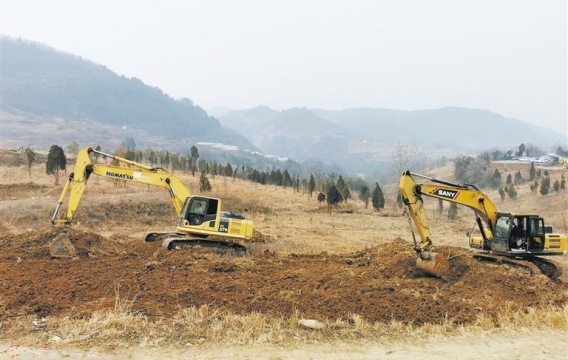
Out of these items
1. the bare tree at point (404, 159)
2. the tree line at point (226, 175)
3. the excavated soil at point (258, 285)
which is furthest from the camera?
the bare tree at point (404, 159)

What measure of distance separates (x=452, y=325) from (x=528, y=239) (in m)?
7.09

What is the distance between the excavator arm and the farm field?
0.46 m

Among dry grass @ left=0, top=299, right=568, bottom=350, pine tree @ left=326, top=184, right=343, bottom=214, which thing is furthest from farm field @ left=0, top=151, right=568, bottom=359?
pine tree @ left=326, top=184, right=343, bottom=214

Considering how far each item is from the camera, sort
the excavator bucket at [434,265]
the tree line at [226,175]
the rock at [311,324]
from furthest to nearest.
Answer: the tree line at [226,175] → the excavator bucket at [434,265] → the rock at [311,324]

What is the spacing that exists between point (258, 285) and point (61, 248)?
6508 mm

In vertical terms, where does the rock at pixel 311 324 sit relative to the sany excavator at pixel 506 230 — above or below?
below

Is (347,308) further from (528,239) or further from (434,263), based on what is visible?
(528,239)

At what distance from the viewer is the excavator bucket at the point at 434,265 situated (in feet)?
41.5

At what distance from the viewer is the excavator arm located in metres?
12.8

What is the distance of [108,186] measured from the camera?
39.9 metres

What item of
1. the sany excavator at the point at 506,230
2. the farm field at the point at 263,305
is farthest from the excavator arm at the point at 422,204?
the farm field at the point at 263,305

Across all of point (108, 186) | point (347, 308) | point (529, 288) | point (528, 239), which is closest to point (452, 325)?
point (347, 308)

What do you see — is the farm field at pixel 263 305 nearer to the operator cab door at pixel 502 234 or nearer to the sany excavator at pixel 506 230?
the operator cab door at pixel 502 234

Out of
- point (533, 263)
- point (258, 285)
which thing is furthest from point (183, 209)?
point (533, 263)
